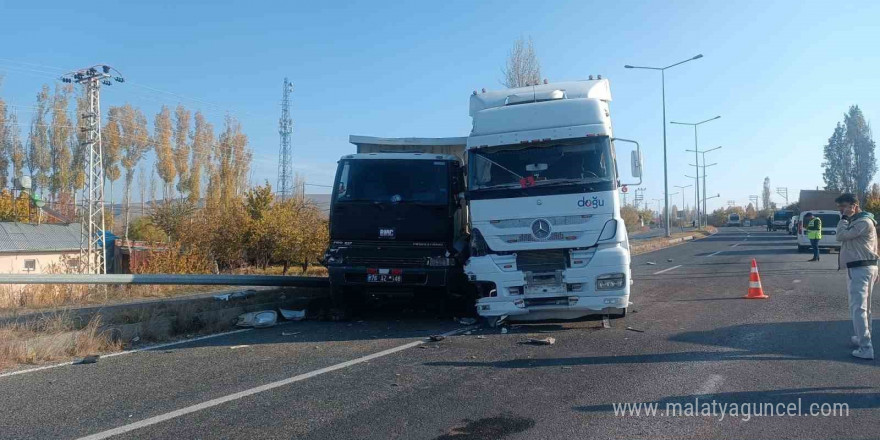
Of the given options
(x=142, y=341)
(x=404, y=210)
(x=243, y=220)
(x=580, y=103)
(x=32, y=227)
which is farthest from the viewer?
Answer: (x=32, y=227)

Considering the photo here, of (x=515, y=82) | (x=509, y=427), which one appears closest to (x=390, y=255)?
(x=509, y=427)

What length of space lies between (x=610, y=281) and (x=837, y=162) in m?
94.5

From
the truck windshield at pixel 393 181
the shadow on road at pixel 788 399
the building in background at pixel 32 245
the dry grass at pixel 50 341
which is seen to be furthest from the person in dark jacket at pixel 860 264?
the building in background at pixel 32 245

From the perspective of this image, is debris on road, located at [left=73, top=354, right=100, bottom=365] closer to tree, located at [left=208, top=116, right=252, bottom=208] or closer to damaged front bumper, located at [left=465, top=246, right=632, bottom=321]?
damaged front bumper, located at [left=465, top=246, right=632, bottom=321]

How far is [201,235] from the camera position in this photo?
2761 cm

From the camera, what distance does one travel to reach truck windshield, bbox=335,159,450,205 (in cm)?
966

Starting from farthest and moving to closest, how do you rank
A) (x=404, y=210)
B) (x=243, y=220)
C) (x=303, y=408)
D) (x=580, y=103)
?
(x=243, y=220) → (x=404, y=210) → (x=580, y=103) → (x=303, y=408)

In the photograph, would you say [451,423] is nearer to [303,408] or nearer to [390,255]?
[303,408]

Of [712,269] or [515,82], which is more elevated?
[515,82]

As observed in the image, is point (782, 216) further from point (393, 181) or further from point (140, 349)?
point (140, 349)

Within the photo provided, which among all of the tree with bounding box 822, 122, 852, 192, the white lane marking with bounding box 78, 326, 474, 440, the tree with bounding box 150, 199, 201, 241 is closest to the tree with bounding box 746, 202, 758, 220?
the tree with bounding box 822, 122, 852, 192

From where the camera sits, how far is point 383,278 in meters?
9.15

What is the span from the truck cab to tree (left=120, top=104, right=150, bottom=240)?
5077 cm

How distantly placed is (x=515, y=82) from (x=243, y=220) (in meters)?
13.3
